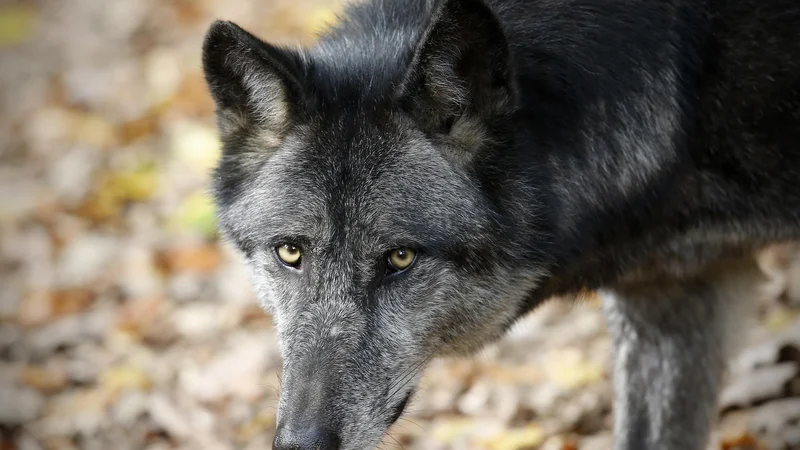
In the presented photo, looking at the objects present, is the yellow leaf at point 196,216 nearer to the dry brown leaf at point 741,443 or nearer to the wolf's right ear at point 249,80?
the wolf's right ear at point 249,80

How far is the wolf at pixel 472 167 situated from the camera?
3867 millimetres

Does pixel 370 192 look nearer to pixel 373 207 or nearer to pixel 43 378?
pixel 373 207

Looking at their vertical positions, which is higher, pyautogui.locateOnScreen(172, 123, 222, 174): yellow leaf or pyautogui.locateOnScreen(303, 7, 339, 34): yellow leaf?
pyautogui.locateOnScreen(303, 7, 339, 34): yellow leaf

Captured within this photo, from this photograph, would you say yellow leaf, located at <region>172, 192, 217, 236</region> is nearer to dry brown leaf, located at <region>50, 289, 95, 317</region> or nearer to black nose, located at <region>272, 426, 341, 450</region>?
dry brown leaf, located at <region>50, 289, 95, 317</region>

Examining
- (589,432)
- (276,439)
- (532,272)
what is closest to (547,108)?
(532,272)

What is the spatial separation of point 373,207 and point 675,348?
1871mm

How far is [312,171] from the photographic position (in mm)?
3980

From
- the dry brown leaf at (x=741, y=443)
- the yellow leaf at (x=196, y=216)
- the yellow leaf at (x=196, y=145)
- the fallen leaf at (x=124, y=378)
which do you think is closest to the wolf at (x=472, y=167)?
the dry brown leaf at (x=741, y=443)

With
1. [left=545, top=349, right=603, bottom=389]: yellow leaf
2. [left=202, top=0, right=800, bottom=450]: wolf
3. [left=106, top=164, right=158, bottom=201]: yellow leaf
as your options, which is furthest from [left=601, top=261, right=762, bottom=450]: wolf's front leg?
[left=106, top=164, right=158, bottom=201]: yellow leaf

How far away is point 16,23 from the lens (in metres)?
12.6

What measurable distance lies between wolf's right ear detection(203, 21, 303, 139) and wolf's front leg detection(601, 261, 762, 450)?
1.86 m

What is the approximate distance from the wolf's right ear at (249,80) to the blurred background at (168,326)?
3.21 feet

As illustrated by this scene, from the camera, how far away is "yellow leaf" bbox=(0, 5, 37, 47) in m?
12.1

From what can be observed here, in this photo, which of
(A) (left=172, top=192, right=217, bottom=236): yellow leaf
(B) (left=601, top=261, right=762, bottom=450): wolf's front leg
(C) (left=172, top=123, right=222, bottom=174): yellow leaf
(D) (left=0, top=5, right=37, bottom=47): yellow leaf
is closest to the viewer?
(B) (left=601, top=261, right=762, bottom=450): wolf's front leg
